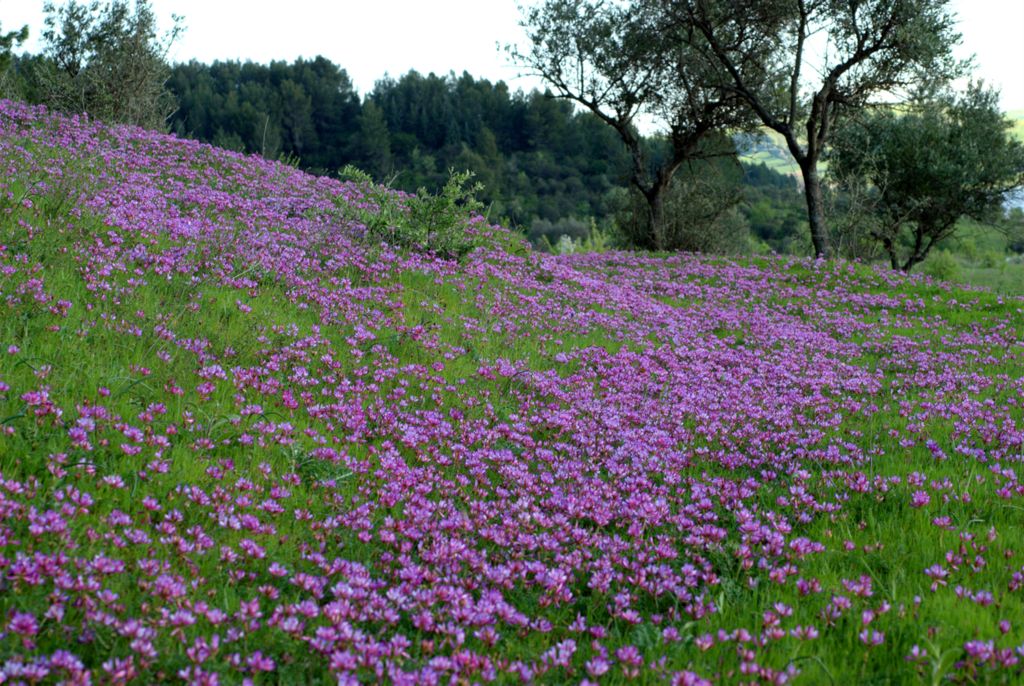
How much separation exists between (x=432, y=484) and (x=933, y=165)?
35223mm

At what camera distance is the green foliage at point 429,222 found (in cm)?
1327

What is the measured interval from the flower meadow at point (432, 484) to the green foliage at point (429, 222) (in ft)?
7.54

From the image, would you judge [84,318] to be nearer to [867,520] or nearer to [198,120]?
[867,520]

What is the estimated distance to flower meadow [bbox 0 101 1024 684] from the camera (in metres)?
3.23

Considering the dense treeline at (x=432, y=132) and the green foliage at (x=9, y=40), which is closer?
the green foliage at (x=9, y=40)

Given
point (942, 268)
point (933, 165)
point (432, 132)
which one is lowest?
point (942, 268)

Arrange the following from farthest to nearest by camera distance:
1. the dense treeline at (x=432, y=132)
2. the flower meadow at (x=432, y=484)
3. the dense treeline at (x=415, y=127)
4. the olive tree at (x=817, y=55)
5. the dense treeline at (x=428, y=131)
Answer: the dense treeline at (x=415, y=127) → the dense treeline at (x=428, y=131) → the dense treeline at (x=432, y=132) → the olive tree at (x=817, y=55) → the flower meadow at (x=432, y=484)

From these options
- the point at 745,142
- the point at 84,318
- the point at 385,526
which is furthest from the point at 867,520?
the point at 745,142

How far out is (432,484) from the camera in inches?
209

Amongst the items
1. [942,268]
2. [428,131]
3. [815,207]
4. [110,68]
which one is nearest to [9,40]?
[110,68]

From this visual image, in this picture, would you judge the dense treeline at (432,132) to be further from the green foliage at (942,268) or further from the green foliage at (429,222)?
the green foliage at (429,222)

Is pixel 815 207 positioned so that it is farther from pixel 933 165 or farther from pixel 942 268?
pixel 942 268

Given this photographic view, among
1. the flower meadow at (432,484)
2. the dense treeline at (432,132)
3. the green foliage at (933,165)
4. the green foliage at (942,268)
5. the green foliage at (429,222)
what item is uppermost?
the dense treeline at (432,132)

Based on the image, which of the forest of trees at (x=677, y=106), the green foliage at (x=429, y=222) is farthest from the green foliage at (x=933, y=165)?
the green foliage at (x=429, y=222)
